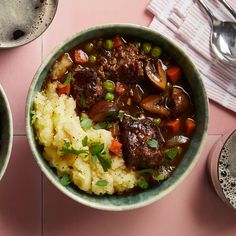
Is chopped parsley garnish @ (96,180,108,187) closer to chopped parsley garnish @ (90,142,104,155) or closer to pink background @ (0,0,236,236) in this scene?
chopped parsley garnish @ (90,142,104,155)

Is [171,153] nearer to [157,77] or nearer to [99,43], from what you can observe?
[157,77]

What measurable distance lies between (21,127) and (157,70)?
578 millimetres

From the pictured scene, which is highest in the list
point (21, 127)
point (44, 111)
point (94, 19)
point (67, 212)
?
point (94, 19)

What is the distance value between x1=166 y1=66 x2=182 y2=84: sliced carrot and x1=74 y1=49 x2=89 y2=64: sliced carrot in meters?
0.32

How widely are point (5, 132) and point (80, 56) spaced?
0.40 m

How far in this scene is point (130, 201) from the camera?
2.10 metres

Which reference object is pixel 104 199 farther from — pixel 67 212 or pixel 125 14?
pixel 125 14

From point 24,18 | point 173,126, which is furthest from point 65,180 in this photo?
point 24,18

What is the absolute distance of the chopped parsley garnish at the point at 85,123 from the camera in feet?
6.77

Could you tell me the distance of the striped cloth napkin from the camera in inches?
91.9

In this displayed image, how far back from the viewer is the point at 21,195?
2.25 m

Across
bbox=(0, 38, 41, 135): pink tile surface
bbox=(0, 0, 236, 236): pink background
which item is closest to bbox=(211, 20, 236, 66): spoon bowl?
bbox=(0, 0, 236, 236): pink background

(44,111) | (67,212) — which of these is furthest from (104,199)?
(44,111)

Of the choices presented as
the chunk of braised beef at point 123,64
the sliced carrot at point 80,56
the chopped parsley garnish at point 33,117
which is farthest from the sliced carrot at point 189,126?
the chopped parsley garnish at point 33,117
